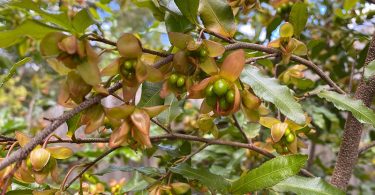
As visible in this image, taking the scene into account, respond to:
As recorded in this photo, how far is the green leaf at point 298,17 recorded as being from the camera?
89 centimetres

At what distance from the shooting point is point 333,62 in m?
1.81

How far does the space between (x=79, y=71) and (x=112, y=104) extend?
0.20 meters

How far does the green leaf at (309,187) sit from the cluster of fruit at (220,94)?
23 centimetres

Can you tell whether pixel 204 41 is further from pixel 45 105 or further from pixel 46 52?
pixel 45 105

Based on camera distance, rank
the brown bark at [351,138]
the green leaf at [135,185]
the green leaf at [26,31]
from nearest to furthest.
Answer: the green leaf at [26,31], the brown bark at [351,138], the green leaf at [135,185]

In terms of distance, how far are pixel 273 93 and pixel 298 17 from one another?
237mm

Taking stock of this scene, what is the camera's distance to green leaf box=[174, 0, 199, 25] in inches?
29.1

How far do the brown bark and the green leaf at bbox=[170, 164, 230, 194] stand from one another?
271 millimetres

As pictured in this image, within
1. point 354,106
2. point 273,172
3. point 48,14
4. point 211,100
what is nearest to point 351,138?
point 354,106

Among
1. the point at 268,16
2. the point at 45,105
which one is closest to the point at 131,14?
the point at 45,105

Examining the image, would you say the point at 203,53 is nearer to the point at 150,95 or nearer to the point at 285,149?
the point at 150,95

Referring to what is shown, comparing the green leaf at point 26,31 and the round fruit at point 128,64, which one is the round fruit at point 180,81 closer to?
the round fruit at point 128,64

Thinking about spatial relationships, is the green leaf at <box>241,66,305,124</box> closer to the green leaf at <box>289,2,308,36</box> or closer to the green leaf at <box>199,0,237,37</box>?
the green leaf at <box>199,0,237,37</box>

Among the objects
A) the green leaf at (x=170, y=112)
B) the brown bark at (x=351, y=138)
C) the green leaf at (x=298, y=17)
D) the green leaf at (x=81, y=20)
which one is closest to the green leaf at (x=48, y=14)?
the green leaf at (x=81, y=20)
